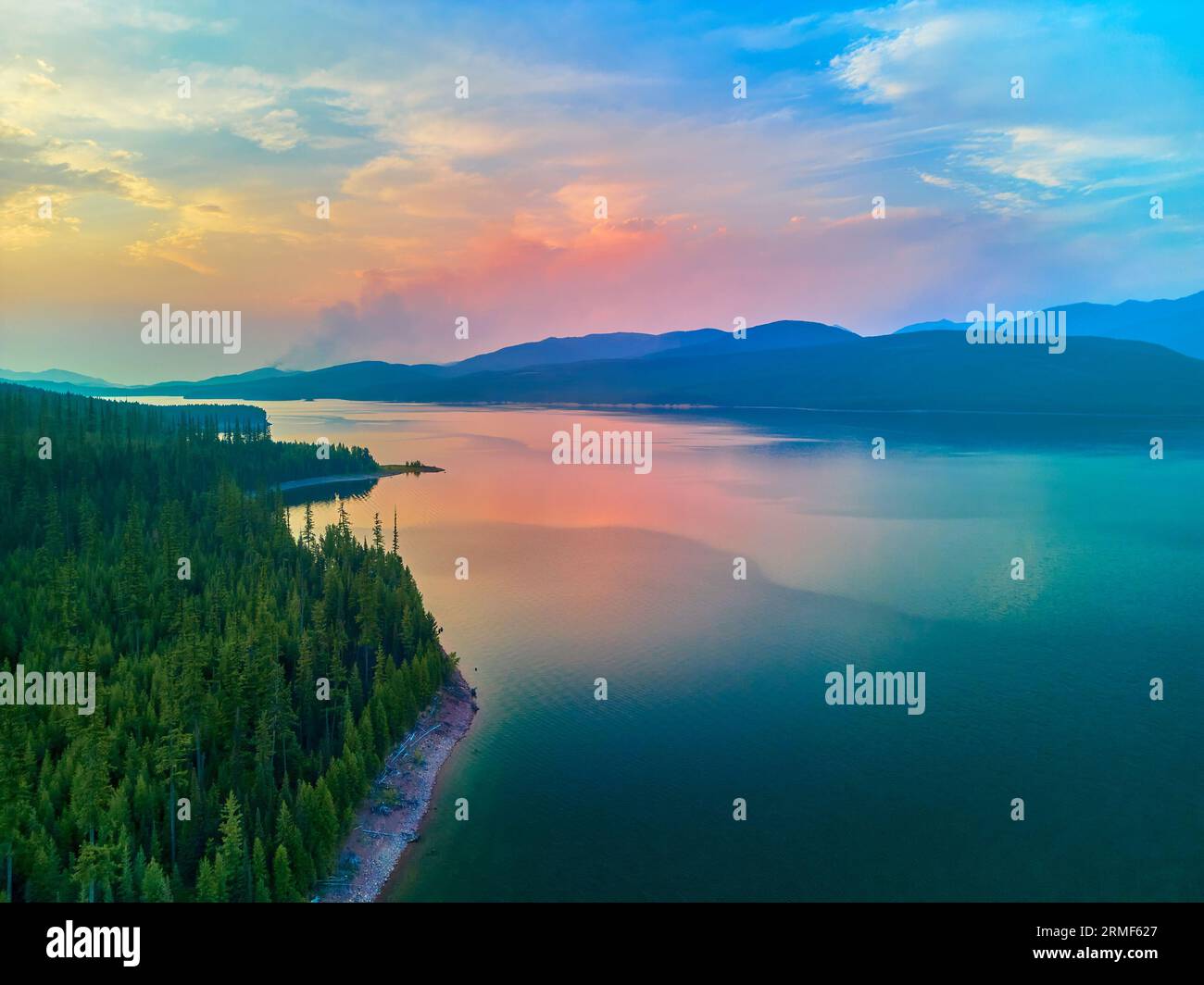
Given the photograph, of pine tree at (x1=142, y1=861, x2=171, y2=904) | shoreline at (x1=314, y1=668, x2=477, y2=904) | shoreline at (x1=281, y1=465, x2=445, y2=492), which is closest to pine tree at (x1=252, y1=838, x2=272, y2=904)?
shoreline at (x1=314, y1=668, x2=477, y2=904)

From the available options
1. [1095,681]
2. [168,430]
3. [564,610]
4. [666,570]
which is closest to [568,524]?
[666,570]

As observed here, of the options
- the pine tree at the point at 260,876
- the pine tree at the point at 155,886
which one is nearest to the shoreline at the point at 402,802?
the pine tree at the point at 260,876

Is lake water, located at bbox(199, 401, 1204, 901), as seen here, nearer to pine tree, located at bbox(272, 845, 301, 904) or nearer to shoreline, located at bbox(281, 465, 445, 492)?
pine tree, located at bbox(272, 845, 301, 904)

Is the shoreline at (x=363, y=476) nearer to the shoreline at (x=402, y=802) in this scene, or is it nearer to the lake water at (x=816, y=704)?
the lake water at (x=816, y=704)

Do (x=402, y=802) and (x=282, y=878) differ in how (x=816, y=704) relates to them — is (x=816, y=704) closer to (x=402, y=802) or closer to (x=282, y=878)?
(x=402, y=802)

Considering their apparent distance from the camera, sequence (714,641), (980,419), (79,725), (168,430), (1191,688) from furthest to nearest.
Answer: (980,419), (168,430), (714,641), (1191,688), (79,725)

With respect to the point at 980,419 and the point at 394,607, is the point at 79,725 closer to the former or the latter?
the point at 394,607
